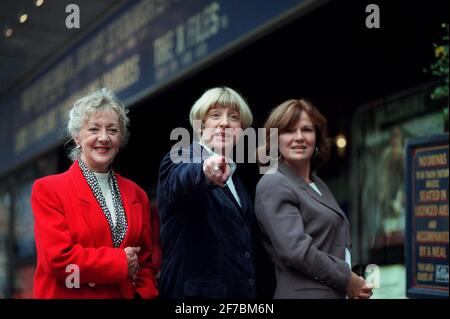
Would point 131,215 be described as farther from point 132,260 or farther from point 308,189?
point 308,189

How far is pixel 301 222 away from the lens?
2.19 metres

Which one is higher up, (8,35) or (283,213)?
(8,35)

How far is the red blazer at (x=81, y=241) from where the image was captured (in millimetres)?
1985

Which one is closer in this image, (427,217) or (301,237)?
(301,237)

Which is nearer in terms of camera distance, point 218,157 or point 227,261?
point 218,157

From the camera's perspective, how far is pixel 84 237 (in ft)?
6.67

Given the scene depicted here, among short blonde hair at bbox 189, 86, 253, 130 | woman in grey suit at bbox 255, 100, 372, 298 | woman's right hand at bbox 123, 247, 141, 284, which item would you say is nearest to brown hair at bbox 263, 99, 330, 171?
woman in grey suit at bbox 255, 100, 372, 298

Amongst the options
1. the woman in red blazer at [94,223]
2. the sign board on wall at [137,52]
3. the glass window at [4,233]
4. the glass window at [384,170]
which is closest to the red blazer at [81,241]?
the woman in red blazer at [94,223]

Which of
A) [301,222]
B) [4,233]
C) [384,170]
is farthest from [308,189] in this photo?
[4,233]

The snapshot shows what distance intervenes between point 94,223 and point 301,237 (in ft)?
1.98

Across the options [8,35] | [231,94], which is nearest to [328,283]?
[231,94]

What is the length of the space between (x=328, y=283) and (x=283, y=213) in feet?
0.82
